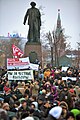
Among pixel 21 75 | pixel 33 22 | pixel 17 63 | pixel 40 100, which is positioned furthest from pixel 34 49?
pixel 40 100

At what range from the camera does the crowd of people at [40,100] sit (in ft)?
29.0

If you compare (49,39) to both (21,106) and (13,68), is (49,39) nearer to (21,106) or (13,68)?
(13,68)

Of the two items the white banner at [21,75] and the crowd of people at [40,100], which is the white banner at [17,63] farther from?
the white banner at [21,75]


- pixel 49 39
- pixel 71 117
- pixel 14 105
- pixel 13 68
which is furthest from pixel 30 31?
pixel 49 39

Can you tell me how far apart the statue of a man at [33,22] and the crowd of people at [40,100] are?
14.1 ft

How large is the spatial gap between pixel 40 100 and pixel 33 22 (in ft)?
43.8

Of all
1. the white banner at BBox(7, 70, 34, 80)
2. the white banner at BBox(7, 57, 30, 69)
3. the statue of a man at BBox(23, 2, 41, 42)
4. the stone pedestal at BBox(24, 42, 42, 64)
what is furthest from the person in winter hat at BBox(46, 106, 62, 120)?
the statue of a man at BBox(23, 2, 41, 42)

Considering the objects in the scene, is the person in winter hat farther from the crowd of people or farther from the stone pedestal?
the stone pedestal

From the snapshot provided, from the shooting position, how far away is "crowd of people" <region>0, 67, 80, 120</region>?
8.84 meters

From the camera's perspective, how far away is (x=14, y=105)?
11305mm

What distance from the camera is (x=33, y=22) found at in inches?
977

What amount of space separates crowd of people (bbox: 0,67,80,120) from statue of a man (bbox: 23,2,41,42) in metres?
4.29

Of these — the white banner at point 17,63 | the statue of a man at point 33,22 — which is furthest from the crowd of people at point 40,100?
the statue of a man at point 33,22

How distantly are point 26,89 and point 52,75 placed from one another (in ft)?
19.8
